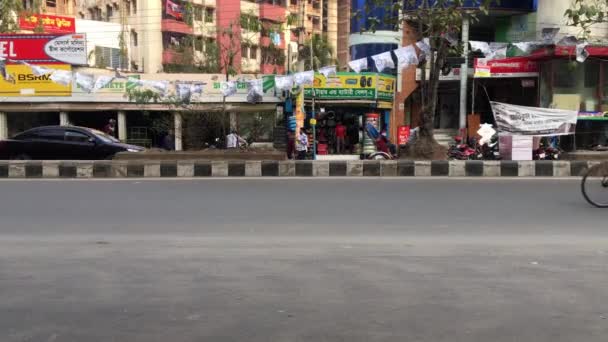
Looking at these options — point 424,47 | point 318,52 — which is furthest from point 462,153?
point 318,52

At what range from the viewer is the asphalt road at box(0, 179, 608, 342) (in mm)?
3477

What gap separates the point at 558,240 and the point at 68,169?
10.5 m

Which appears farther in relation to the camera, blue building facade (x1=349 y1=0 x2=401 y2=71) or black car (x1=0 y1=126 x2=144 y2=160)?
blue building facade (x1=349 y1=0 x2=401 y2=71)

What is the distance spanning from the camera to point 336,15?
6244 centimetres

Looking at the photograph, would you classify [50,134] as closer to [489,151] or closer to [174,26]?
[489,151]

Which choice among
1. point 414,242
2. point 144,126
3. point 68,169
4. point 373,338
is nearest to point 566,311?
point 373,338

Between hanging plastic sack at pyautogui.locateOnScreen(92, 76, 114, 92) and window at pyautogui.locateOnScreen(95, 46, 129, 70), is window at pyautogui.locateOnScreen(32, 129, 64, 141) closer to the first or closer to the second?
hanging plastic sack at pyautogui.locateOnScreen(92, 76, 114, 92)

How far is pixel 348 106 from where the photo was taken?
930 inches

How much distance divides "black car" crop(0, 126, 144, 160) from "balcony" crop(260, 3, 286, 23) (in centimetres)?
3567

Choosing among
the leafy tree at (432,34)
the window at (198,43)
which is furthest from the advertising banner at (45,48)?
the leafy tree at (432,34)

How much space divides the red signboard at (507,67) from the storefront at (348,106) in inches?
144

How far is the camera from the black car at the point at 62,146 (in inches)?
602

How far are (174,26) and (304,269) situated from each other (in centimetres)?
4107

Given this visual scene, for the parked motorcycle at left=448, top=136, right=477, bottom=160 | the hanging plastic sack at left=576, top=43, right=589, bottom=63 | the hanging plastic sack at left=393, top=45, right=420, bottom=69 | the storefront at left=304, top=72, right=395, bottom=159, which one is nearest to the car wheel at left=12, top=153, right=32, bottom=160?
the storefront at left=304, top=72, right=395, bottom=159
